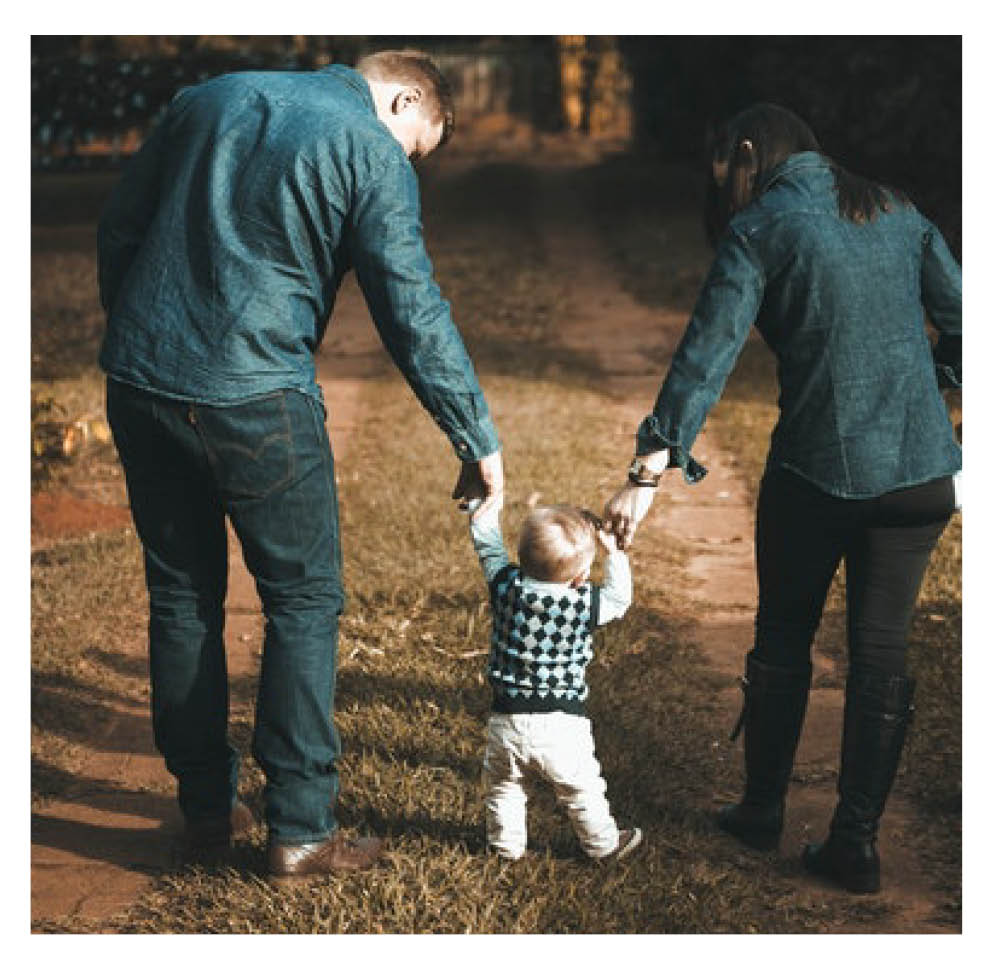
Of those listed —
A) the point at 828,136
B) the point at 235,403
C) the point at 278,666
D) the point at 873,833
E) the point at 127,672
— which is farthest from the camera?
the point at 828,136

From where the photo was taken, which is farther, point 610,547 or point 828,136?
point 828,136

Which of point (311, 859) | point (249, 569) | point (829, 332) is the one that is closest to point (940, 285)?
point (829, 332)

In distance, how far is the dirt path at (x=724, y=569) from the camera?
3.71 m

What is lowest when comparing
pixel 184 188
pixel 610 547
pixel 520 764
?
pixel 520 764

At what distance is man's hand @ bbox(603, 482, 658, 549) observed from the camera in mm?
3400

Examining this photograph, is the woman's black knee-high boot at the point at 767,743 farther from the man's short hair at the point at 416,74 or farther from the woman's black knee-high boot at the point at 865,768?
the man's short hair at the point at 416,74

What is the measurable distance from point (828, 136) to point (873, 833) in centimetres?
1131

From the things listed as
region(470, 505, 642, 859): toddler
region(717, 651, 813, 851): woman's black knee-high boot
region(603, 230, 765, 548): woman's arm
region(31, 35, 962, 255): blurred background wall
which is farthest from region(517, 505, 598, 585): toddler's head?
region(31, 35, 962, 255): blurred background wall

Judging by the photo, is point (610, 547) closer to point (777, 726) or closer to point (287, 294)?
point (777, 726)

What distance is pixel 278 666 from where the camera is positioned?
3311 mm

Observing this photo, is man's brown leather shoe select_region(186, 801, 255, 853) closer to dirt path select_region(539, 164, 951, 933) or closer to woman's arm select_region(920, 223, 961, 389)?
dirt path select_region(539, 164, 951, 933)

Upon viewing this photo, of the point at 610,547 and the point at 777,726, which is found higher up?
the point at 610,547

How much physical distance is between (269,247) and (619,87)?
2689 cm

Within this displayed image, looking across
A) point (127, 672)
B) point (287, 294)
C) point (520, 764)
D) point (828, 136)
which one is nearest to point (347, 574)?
point (127, 672)
